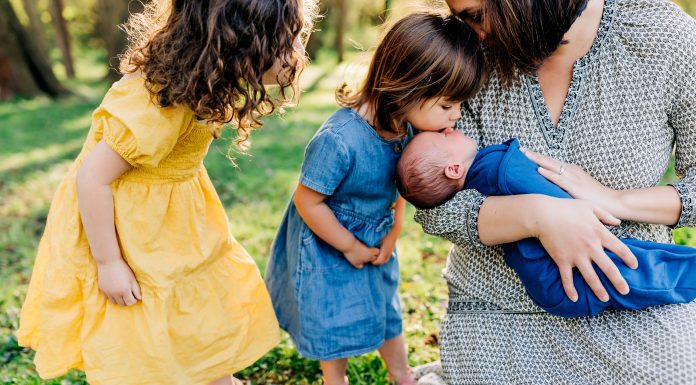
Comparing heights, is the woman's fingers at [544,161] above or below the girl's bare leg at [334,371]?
above

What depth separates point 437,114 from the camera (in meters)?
2.22

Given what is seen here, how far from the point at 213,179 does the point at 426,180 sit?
3.96 meters

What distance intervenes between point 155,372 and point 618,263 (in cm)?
154

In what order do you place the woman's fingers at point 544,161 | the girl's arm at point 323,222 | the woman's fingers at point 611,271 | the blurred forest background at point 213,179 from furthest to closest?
the blurred forest background at point 213,179, the girl's arm at point 323,222, the woman's fingers at point 544,161, the woman's fingers at point 611,271

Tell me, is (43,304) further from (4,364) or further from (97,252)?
(4,364)

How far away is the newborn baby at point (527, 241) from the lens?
189 centimetres

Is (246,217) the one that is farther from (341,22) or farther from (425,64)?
(341,22)

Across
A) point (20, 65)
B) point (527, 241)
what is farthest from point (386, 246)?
point (20, 65)

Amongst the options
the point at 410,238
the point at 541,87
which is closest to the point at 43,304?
the point at 541,87

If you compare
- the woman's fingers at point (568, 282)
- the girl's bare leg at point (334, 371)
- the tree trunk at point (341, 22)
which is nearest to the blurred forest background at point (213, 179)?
the girl's bare leg at point (334, 371)

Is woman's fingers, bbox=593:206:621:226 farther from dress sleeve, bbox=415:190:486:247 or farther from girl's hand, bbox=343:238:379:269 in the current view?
girl's hand, bbox=343:238:379:269

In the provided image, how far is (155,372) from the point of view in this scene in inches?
87.4

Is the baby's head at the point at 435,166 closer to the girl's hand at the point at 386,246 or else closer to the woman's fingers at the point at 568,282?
the girl's hand at the point at 386,246

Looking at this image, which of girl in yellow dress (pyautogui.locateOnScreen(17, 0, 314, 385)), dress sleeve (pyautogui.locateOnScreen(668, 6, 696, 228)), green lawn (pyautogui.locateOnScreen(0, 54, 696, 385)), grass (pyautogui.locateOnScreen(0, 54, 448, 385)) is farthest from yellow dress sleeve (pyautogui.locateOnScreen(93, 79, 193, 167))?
dress sleeve (pyautogui.locateOnScreen(668, 6, 696, 228))
